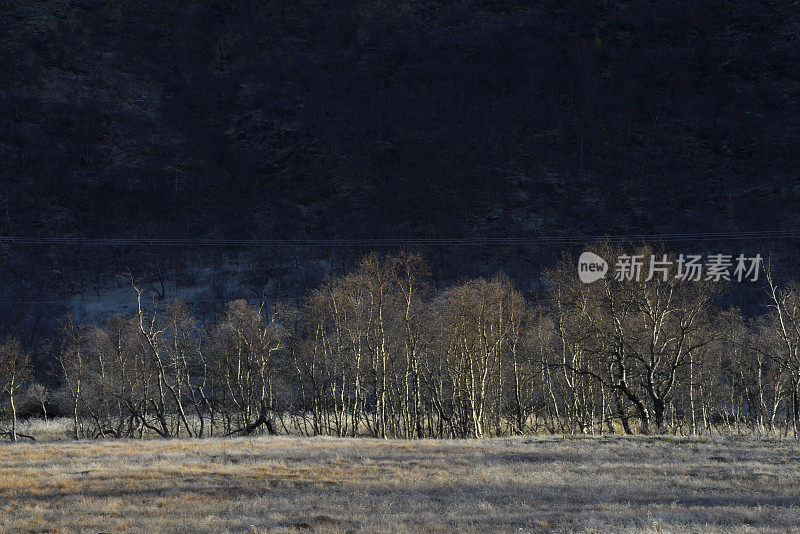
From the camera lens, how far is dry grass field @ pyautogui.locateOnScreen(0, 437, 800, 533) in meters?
13.3

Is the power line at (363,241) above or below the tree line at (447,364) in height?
above

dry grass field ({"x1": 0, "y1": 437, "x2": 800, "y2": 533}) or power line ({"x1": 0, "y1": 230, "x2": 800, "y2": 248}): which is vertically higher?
power line ({"x1": 0, "y1": 230, "x2": 800, "y2": 248})

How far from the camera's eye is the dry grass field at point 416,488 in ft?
43.7

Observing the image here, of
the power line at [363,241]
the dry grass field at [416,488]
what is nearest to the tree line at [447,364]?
the dry grass field at [416,488]

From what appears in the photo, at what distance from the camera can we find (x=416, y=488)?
17.8 meters

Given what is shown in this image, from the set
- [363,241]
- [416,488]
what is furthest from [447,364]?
[363,241]

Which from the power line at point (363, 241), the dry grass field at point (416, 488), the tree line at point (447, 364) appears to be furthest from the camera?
the power line at point (363, 241)

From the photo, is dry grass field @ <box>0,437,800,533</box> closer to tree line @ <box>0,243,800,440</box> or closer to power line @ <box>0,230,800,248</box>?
tree line @ <box>0,243,800,440</box>

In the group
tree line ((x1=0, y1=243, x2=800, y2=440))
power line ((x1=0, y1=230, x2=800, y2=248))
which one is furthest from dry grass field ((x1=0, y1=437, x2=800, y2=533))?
power line ((x1=0, y1=230, x2=800, y2=248))

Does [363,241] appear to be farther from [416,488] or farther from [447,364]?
[416,488]

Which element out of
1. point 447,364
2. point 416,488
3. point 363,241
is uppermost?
point 363,241

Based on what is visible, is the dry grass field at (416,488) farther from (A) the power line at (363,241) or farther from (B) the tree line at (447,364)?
(A) the power line at (363,241)

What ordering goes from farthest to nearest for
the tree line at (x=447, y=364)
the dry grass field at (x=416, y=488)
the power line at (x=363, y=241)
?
the power line at (x=363, y=241) < the tree line at (x=447, y=364) < the dry grass field at (x=416, y=488)

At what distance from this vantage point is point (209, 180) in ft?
519
